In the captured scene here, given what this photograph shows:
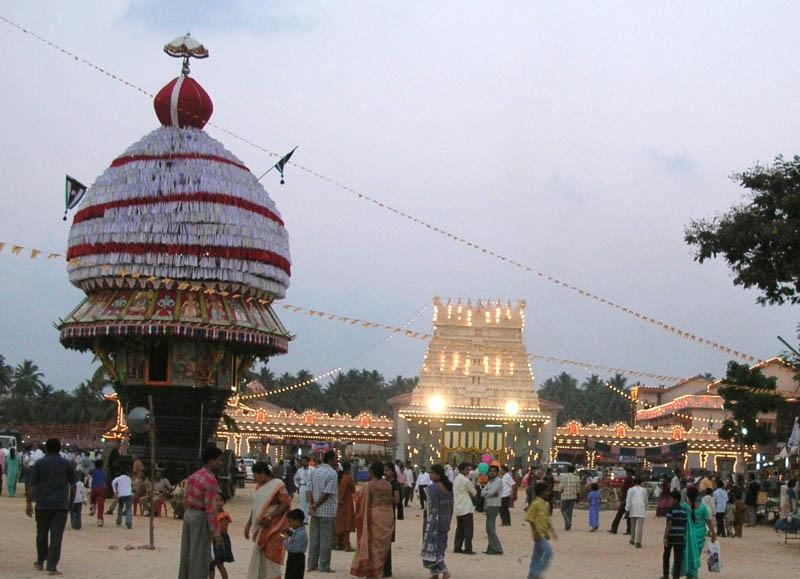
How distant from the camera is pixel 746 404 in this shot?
5197 cm

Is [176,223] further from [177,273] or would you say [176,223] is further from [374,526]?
[374,526]

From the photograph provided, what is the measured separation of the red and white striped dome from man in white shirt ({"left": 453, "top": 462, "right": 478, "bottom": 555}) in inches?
483

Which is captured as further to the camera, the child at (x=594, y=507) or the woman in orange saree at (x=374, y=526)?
the child at (x=594, y=507)

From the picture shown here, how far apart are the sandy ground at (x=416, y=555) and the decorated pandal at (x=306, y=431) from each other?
3191 centimetres

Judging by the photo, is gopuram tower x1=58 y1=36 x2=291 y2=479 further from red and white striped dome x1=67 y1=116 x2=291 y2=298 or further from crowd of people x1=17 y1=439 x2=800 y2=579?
crowd of people x1=17 y1=439 x2=800 y2=579

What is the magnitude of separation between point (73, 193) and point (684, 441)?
3295cm

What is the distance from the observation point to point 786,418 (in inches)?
1927

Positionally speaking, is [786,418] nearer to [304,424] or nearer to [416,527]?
[304,424]

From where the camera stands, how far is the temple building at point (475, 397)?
57281mm

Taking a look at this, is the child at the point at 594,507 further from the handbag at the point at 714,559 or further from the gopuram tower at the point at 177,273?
the gopuram tower at the point at 177,273

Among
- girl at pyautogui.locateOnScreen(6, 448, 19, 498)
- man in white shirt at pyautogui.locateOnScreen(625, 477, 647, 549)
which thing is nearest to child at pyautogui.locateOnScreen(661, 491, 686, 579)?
man in white shirt at pyautogui.locateOnScreen(625, 477, 647, 549)

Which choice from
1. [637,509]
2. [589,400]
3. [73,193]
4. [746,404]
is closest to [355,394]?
[589,400]

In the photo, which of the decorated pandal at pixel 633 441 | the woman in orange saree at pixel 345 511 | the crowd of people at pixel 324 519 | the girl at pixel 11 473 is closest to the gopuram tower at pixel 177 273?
the girl at pixel 11 473

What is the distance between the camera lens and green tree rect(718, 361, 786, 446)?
49.7 metres
